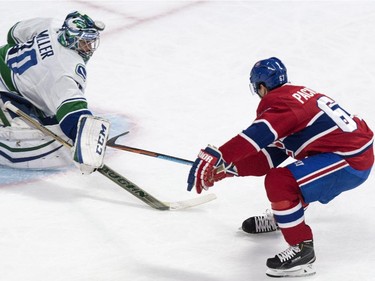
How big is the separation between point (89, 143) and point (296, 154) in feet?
2.88

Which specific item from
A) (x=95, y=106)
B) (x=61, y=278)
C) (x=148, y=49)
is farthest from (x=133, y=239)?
(x=148, y=49)

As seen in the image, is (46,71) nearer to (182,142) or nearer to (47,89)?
(47,89)

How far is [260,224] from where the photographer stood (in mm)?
4090

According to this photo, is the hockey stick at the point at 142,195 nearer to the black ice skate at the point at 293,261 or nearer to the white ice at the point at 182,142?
the white ice at the point at 182,142

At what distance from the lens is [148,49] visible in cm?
624

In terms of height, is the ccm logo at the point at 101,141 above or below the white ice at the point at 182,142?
above

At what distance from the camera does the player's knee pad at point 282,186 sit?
3.68 m

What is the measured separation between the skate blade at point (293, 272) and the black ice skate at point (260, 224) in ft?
1.16

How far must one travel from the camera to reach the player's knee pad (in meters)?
3.68

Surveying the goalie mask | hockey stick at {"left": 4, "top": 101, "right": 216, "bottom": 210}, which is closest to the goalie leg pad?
hockey stick at {"left": 4, "top": 101, "right": 216, "bottom": 210}

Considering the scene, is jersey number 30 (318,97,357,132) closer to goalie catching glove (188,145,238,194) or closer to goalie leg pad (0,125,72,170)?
goalie catching glove (188,145,238,194)

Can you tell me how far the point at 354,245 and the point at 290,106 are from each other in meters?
0.68

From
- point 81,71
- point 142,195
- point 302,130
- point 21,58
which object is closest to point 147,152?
point 142,195

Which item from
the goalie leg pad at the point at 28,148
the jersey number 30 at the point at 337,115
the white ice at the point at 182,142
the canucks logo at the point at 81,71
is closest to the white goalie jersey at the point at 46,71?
the canucks logo at the point at 81,71
